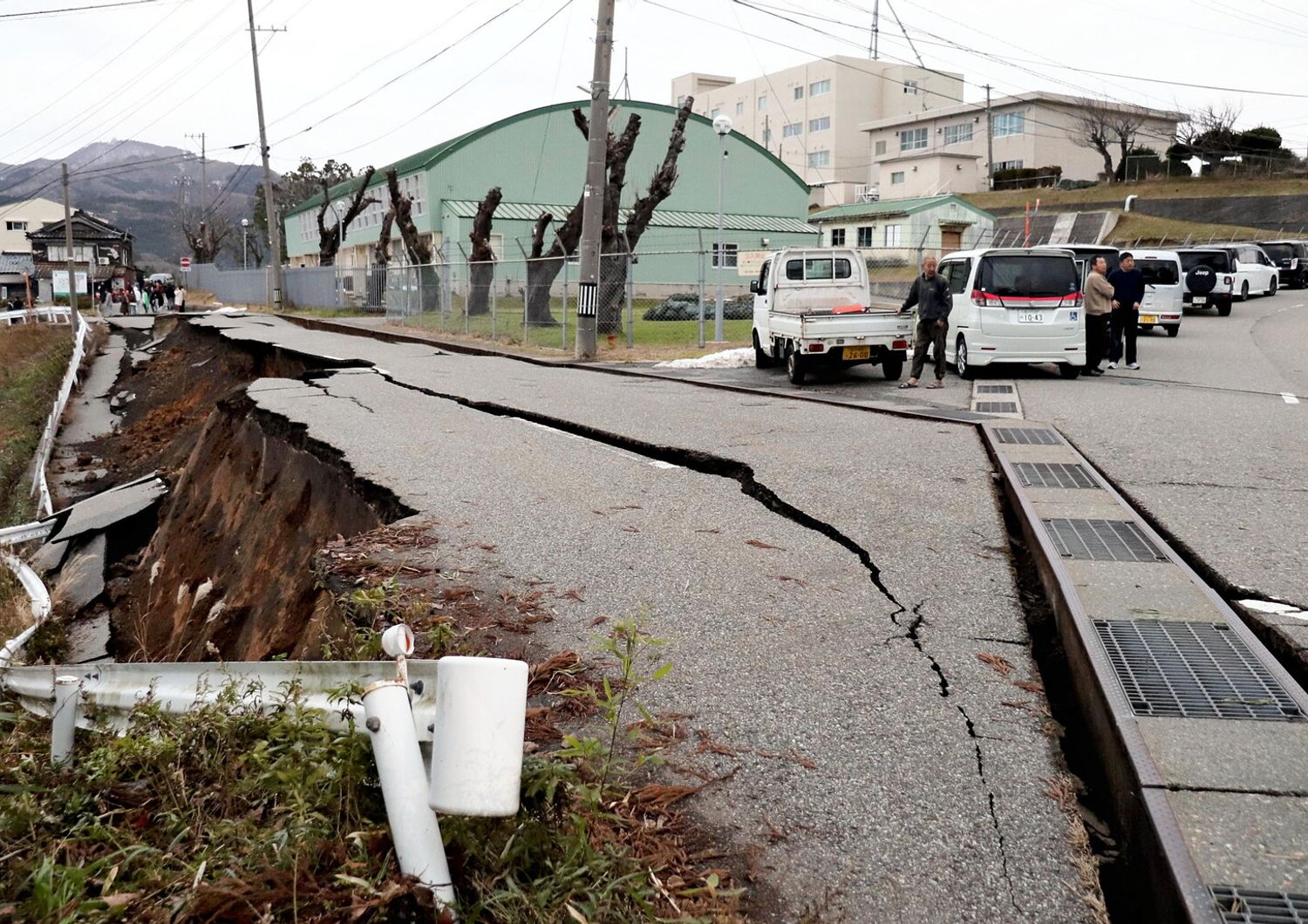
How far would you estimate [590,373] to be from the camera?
19.0 meters

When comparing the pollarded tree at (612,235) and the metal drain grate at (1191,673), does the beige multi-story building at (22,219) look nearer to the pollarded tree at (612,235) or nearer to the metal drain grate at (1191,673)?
the pollarded tree at (612,235)

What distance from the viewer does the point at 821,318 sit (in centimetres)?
1581

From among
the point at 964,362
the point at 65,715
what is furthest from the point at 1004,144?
the point at 65,715

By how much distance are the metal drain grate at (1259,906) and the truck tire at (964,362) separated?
14305 mm

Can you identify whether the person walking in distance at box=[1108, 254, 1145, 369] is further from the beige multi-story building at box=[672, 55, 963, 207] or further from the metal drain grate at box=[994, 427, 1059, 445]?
the beige multi-story building at box=[672, 55, 963, 207]

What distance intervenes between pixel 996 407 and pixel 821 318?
3.69 metres

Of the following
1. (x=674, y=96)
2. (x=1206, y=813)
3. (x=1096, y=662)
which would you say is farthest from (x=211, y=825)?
(x=674, y=96)

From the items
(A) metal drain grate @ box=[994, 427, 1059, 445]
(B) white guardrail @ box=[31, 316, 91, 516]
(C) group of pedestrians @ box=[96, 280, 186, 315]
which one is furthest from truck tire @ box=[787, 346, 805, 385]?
(C) group of pedestrians @ box=[96, 280, 186, 315]

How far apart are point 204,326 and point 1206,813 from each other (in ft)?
109

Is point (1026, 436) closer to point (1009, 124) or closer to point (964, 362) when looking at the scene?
point (964, 362)

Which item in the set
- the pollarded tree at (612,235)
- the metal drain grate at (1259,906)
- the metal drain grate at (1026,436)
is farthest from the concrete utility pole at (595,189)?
the metal drain grate at (1259,906)

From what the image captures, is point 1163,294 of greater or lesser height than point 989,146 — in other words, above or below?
below

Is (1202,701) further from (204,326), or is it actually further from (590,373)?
(204,326)

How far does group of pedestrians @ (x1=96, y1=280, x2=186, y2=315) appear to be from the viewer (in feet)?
189
